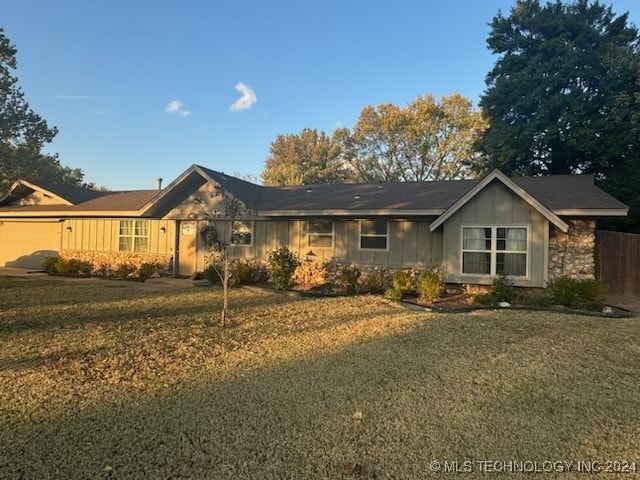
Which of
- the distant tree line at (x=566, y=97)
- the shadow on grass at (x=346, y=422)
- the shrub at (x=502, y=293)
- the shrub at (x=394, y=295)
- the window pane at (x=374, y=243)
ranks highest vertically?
the distant tree line at (x=566, y=97)

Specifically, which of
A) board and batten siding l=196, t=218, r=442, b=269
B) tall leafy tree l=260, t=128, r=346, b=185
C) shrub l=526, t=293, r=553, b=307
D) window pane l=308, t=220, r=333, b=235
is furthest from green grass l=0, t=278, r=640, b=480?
tall leafy tree l=260, t=128, r=346, b=185

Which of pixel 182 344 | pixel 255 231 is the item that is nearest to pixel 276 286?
pixel 255 231

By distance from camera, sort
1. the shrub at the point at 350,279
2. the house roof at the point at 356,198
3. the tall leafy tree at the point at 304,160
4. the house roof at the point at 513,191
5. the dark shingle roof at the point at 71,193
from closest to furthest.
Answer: the house roof at the point at 513,191 → the house roof at the point at 356,198 → the shrub at the point at 350,279 → the dark shingle roof at the point at 71,193 → the tall leafy tree at the point at 304,160

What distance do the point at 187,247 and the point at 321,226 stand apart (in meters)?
5.67

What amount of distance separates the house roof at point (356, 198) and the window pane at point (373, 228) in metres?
0.60

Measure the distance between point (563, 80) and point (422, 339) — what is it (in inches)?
691

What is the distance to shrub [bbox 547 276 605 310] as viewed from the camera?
934 cm

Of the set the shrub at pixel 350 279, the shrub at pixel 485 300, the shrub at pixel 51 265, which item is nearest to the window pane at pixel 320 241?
the shrub at pixel 350 279

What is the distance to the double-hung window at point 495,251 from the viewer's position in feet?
35.2

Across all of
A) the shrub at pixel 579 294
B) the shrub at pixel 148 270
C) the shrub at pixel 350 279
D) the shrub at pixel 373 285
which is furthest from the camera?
the shrub at pixel 148 270

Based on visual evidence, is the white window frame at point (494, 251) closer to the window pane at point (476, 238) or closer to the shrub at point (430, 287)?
the window pane at point (476, 238)

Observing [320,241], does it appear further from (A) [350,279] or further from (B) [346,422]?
(B) [346,422]

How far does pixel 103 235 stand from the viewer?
17219 millimetres

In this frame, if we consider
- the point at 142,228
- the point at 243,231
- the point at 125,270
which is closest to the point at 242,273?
the point at 243,231
